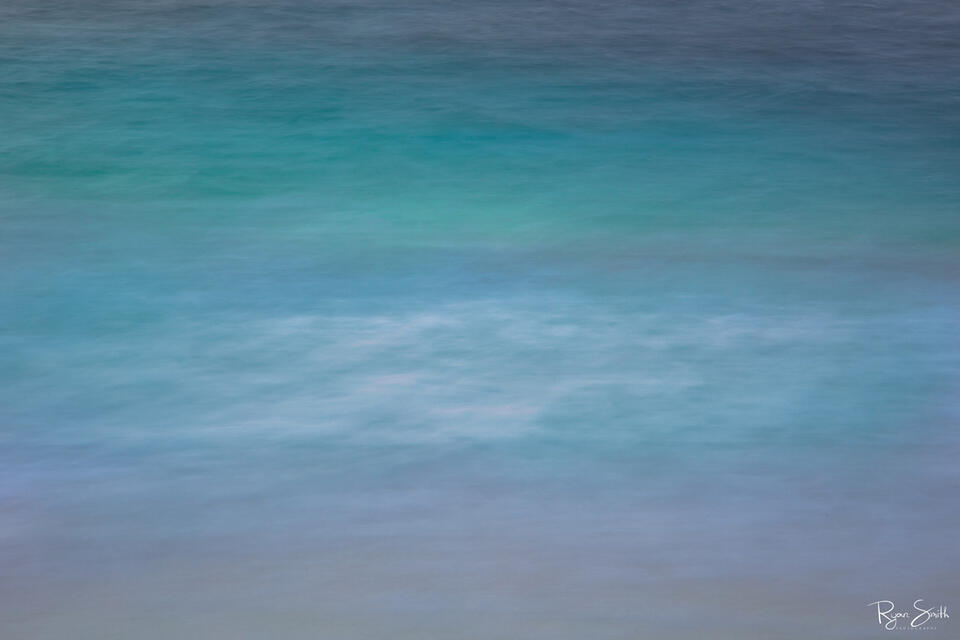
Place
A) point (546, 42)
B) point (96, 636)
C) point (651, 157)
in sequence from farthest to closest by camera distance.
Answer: point (546, 42), point (651, 157), point (96, 636)

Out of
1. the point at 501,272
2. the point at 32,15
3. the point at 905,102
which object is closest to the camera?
the point at 501,272

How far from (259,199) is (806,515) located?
2131mm

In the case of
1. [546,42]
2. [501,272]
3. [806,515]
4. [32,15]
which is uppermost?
[32,15]

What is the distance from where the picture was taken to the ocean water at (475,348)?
1.66 meters

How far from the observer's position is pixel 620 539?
1753mm

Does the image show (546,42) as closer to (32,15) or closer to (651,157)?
(651,157)

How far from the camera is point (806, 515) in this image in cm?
183

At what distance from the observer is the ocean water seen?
166 cm

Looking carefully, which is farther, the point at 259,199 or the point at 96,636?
the point at 259,199

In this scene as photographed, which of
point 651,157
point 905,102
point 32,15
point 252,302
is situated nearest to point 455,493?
point 252,302

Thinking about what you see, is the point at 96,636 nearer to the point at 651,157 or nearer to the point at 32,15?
the point at 651,157

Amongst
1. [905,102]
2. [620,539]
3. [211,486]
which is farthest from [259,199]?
[905,102]

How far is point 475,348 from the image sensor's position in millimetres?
2438

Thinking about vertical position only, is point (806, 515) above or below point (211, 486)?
below
